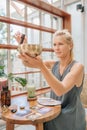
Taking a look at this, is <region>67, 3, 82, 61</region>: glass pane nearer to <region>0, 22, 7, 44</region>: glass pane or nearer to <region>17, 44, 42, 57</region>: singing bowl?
<region>0, 22, 7, 44</region>: glass pane

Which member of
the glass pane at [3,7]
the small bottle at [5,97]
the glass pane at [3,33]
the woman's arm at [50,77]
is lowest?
the small bottle at [5,97]

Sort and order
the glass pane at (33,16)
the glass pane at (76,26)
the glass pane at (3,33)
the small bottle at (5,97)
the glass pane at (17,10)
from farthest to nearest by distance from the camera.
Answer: the glass pane at (76,26) < the glass pane at (33,16) < the glass pane at (17,10) < the glass pane at (3,33) < the small bottle at (5,97)

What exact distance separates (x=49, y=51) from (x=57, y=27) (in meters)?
0.52

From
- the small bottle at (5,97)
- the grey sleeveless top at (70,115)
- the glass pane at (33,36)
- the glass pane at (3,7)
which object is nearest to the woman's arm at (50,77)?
the grey sleeveless top at (70,115)

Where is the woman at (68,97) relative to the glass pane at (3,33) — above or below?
below

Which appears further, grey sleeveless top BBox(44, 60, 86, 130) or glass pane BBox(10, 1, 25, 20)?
glass pane BBox(10, 1, 25, 20)

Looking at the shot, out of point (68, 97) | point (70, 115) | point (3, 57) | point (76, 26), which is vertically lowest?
point (70, 115)

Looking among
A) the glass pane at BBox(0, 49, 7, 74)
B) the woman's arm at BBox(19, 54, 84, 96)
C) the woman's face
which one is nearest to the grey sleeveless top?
the woman's face

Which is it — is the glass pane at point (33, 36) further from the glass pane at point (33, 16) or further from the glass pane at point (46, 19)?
the glass pane at point (46, 19)

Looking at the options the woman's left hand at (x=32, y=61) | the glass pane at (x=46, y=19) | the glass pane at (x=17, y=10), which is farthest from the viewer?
the glass pane at (x=46, y=19)

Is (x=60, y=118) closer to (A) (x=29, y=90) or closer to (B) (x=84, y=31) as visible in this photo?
(A) (x=29, y=90)

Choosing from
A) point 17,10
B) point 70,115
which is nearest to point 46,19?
point 17,10

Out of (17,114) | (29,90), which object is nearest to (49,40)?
(29,90)

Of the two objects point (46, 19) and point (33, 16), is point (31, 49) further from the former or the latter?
point (46, 19)
